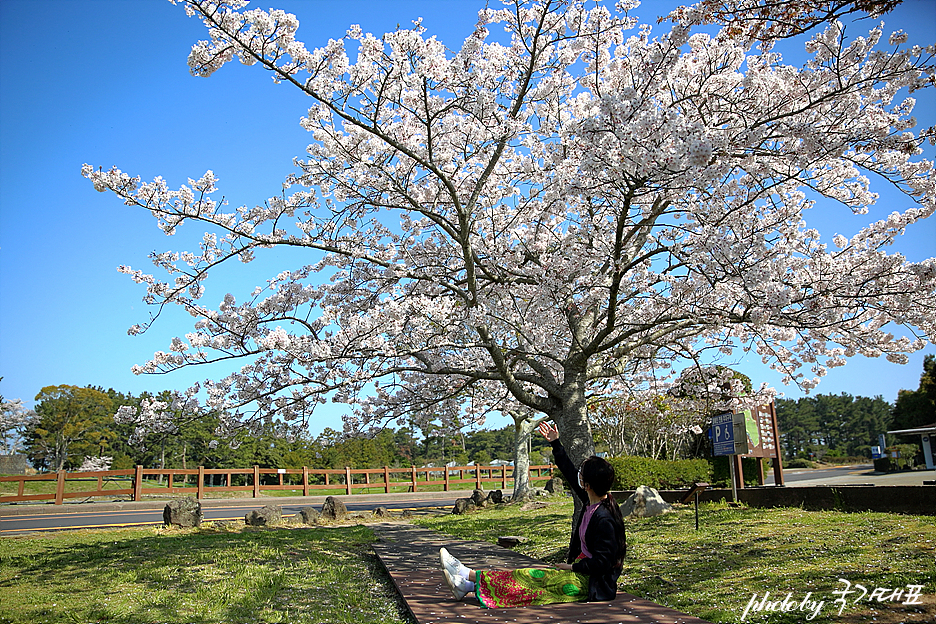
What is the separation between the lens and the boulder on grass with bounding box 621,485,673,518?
29.1 feet

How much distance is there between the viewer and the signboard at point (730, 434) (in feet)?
26.7


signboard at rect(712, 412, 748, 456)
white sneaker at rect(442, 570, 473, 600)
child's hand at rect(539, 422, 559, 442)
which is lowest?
white sneaker at rect(442, 570, 473, 600)

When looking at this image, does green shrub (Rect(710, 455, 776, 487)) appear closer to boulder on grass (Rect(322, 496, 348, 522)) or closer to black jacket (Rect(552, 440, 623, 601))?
boulder on grass (Rect(322, 496, 348, 522))

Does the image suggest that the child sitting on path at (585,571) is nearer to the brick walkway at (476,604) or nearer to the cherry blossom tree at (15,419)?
the brick walkway at (476,604)

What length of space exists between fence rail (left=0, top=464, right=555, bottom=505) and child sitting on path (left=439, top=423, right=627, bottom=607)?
47.8 feet

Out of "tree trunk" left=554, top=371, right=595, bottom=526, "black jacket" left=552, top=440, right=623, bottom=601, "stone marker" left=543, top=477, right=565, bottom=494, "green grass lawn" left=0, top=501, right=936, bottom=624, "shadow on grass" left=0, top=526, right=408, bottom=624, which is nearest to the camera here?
"black jacket" left=552, top=440, right=623, bottom=601

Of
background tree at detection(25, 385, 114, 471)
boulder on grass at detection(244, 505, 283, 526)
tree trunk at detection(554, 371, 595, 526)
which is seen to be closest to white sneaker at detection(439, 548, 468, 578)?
tree trunk at detection(554, 371, 595, 526)

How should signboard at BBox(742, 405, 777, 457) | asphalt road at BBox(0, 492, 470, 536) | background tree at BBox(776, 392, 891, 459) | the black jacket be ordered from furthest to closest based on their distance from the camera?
background tree at BBox(776, 392, 891, 459) → asphalt road at BBox(0, 492, 470, 536) → signboard at BBox(742, 405, 777, 457) → the black jacket

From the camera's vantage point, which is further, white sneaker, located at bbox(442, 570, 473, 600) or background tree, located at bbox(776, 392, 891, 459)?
background tree, located at bbox(776, 392, 891, 459)

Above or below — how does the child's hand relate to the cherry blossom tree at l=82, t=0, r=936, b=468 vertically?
below

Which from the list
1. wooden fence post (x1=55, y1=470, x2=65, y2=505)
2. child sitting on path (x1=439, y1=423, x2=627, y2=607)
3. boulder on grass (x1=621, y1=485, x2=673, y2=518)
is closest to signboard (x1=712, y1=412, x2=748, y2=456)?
boulder on grass (x1=621, y1=485, x2=673, y2=518)

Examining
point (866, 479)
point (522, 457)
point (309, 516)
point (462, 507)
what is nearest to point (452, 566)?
point (309, 516)

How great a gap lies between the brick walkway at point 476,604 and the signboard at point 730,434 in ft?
12.7

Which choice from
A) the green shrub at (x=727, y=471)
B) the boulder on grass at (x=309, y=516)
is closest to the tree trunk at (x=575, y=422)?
the boulder on grass at (x=309, y=516)
